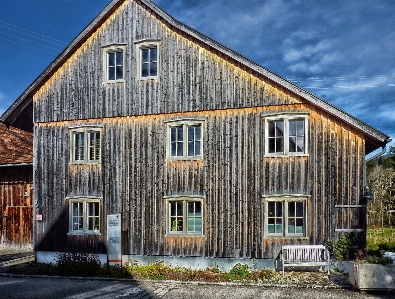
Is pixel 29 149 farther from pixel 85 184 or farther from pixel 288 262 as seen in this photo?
pixel 288 262

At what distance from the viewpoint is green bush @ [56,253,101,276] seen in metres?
14.2

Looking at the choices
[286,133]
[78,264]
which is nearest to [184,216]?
[78,264]

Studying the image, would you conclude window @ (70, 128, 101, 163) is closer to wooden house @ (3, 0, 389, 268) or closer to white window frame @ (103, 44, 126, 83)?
wooden house @ (3, 0, 389, 268)

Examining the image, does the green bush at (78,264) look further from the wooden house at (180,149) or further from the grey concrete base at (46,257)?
the grey concrete base at (46,257)

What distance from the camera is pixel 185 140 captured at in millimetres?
14664

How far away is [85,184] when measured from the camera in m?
15.7

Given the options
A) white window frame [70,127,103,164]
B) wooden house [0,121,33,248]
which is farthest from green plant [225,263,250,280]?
wooden house [0,121,33,248]

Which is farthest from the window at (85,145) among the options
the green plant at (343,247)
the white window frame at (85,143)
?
the green plant at (343,247)

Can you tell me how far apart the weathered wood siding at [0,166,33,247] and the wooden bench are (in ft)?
45.1

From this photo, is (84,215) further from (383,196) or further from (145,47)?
(383,196)

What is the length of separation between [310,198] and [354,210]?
157 centimetres

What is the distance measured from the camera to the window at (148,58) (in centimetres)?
1511

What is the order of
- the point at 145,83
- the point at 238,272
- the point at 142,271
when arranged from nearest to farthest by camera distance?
1. the point at 238,272
2. the point at 142,271
3. the point at 145,83

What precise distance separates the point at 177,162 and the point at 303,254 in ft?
19.1
